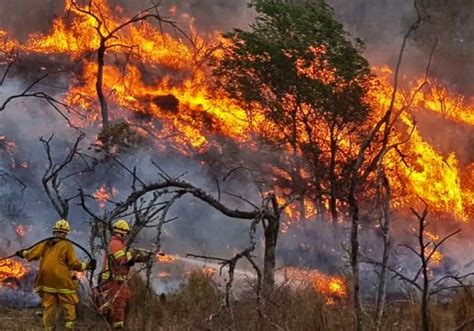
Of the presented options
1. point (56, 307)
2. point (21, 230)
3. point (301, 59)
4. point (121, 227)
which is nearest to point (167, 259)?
point (21, 230)

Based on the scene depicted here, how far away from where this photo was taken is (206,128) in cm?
2241

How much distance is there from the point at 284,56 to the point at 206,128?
5.54 meters

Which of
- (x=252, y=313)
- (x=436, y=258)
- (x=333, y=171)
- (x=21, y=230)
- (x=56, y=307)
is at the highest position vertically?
(x=333, y=171)

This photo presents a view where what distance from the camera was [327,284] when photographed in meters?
12.4

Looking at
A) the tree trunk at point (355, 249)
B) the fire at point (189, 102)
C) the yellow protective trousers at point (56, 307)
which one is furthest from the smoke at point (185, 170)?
the tree trunk at point (355, 249)

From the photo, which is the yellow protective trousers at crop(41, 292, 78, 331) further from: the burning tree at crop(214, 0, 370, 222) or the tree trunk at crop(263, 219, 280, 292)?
the burning tree at crop(214, 0, 370, 222)

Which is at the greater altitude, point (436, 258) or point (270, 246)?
point (436, 258)

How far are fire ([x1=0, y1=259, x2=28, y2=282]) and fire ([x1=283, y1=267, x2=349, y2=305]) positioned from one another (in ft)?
18.6

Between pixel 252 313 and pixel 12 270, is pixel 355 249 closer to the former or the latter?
pixel 252 313

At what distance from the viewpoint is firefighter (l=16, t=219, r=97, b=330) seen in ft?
28.1

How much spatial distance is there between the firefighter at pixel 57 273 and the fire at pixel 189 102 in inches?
409

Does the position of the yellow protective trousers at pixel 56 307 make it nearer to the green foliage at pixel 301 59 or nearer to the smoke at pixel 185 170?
the smoke at pixel 185 170

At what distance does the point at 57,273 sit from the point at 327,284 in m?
5.52

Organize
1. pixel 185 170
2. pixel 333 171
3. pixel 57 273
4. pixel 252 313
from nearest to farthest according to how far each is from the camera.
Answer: pixel 252 313, pixel 57 273, pixel 333 171, pixel 185 170
